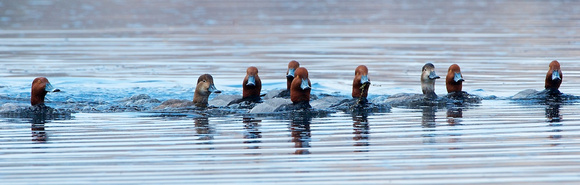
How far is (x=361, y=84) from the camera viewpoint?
1347 centimetres

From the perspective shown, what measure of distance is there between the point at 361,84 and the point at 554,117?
112 inches

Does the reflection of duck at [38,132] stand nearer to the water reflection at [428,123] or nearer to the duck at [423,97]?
the water reflection at [428,123]

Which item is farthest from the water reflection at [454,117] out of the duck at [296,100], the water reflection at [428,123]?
the duck at [296,100]

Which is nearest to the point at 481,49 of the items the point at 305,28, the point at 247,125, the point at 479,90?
the point at 479,90

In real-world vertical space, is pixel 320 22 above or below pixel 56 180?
Result: above

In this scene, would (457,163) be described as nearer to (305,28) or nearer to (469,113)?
(469,113)

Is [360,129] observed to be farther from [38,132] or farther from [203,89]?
[38,132]

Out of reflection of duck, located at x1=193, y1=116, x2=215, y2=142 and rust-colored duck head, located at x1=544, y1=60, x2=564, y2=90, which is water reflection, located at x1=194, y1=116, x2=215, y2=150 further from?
rust-colored duck head, located at x1=544, y1=60, x2=564, y2=90

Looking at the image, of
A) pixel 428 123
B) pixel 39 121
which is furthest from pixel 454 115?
pixel 39 121

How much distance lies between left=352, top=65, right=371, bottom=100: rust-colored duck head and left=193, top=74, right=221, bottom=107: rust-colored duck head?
6.65 feet

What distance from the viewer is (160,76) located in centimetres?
1912

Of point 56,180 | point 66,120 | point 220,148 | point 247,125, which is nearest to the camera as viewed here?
point 56,180

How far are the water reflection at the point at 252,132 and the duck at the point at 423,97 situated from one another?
2.62 metres

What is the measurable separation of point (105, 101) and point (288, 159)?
706 centimetres
